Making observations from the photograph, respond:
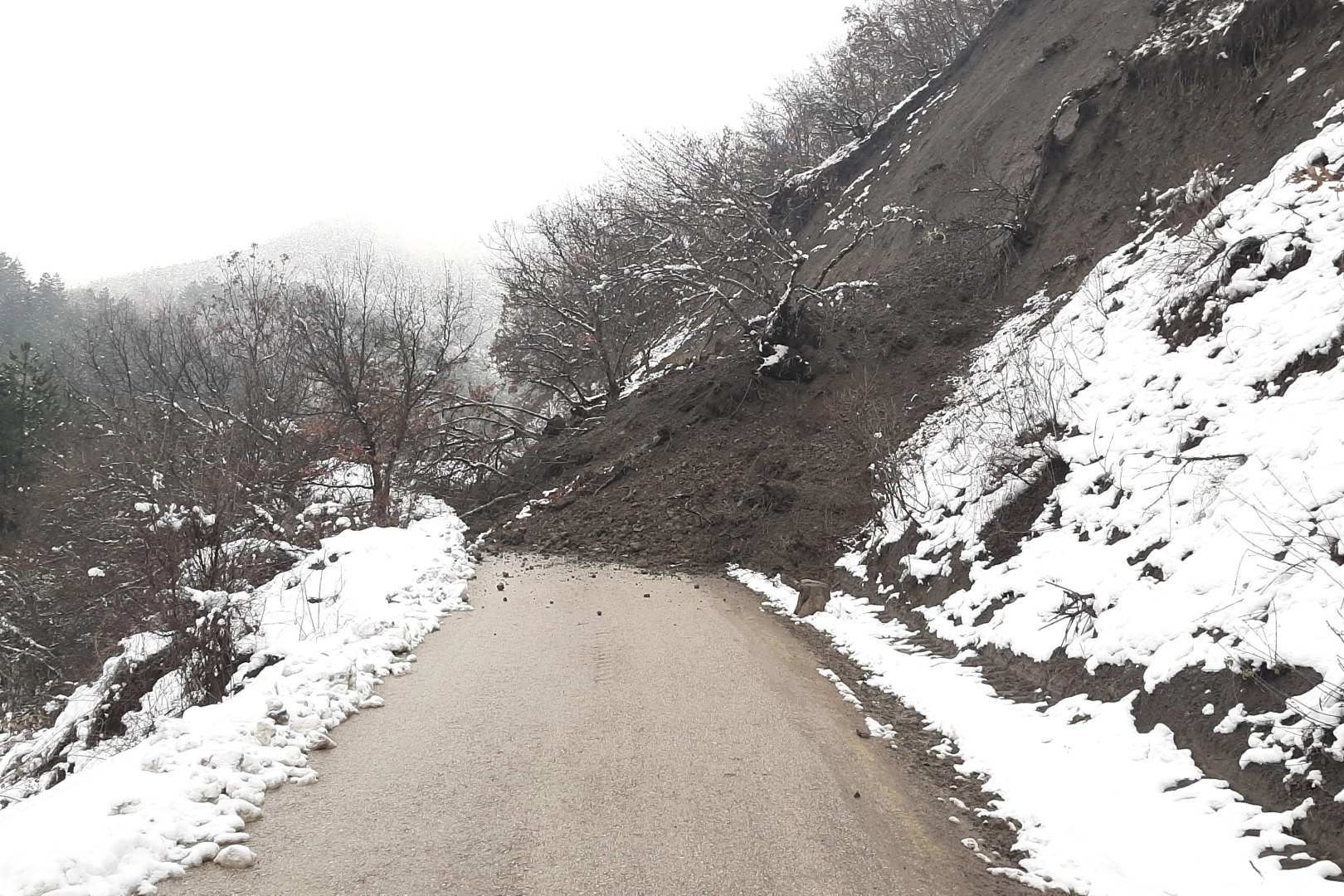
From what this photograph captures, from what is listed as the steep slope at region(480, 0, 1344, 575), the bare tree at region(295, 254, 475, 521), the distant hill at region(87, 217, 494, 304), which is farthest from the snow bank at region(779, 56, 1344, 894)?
the distant hill at region(87, 217, 494, 304)

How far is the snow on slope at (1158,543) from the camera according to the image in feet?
11.3

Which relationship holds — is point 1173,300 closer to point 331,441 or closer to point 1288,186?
point 1288,186

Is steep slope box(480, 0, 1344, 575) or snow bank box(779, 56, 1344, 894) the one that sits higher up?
steep slope box(480, 0, 1344, 575)

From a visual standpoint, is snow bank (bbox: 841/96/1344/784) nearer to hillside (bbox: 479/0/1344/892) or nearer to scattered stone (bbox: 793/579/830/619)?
hillside (bbox: 479/0/1344/892)

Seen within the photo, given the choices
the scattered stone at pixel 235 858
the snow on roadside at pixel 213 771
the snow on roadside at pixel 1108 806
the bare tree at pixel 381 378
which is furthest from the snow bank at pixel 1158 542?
the bare tree at pixel 381 378

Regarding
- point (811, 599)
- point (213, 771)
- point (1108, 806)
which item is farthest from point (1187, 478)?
point (213, 771)

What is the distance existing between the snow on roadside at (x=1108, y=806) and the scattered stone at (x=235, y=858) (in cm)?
356

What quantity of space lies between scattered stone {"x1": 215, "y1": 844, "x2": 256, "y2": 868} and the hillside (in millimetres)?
3664

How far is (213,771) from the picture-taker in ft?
12.5

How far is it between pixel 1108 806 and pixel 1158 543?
2.19 metres

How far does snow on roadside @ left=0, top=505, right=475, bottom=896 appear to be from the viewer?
2891 millimetres

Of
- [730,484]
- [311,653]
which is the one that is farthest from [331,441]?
[311,653]

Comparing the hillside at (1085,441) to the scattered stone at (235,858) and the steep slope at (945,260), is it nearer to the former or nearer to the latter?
the steep slope at (945,260)

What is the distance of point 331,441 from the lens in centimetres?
1647
